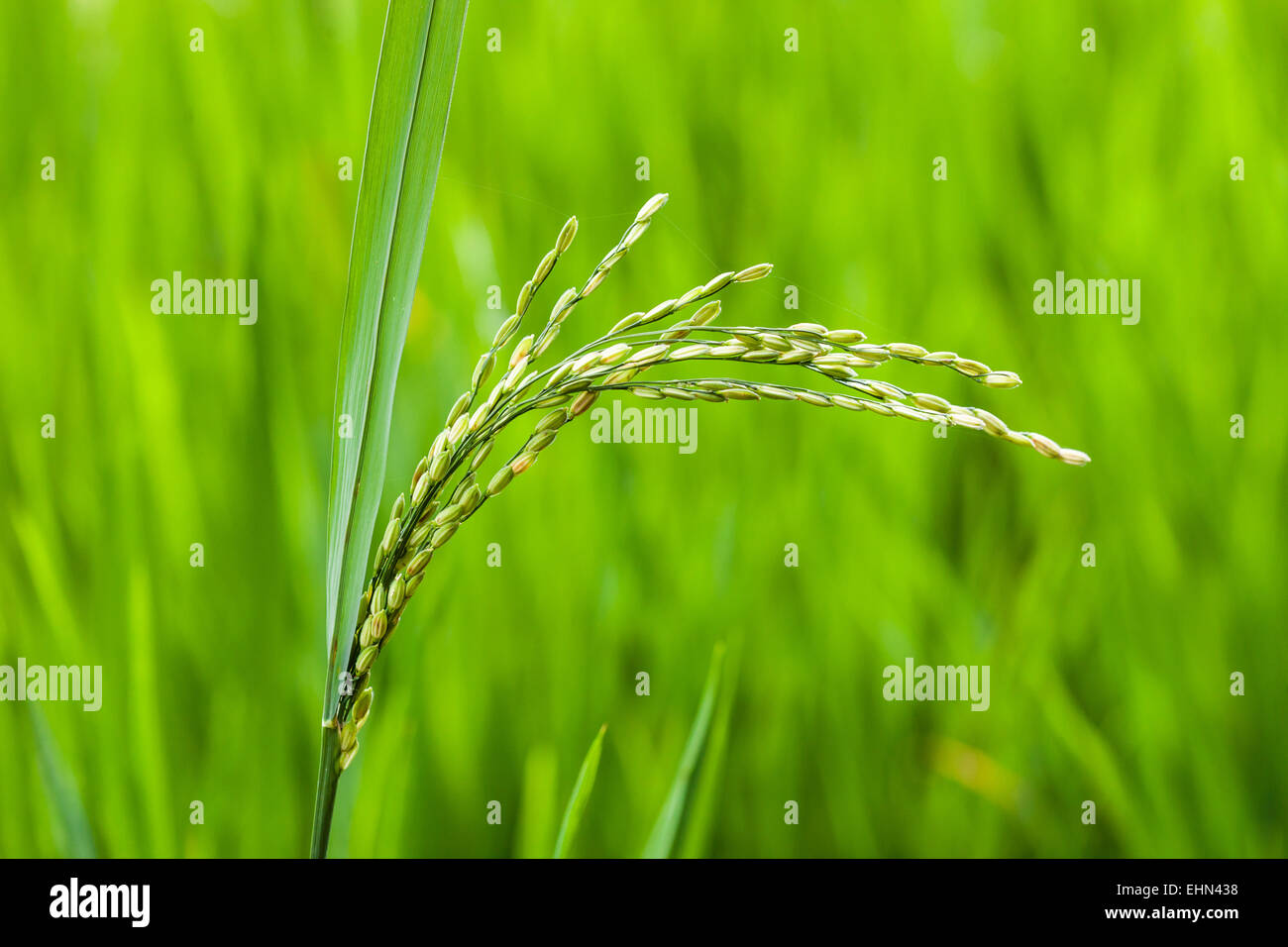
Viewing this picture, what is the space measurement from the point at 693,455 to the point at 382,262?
52 cm

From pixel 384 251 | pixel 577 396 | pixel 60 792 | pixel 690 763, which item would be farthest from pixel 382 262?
pixel 60 792

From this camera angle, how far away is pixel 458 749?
0.67m

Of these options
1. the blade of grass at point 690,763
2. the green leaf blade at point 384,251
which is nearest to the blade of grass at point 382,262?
the green leaf blade at point 384,251

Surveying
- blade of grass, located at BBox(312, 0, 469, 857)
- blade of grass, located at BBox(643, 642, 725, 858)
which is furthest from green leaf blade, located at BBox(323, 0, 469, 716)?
blade of grass, located at BBox(643, 642, 725, 858)

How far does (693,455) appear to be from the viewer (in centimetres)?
85

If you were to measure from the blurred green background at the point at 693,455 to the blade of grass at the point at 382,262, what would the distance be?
268 mm

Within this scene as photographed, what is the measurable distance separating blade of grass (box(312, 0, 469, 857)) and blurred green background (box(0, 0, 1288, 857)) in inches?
10.5

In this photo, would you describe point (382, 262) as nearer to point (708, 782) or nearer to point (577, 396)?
point (577, 396)

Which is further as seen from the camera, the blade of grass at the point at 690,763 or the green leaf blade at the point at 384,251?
the blade of grass at the point at 690,763

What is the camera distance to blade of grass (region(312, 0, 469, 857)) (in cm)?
35

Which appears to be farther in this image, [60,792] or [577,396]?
[60,792]

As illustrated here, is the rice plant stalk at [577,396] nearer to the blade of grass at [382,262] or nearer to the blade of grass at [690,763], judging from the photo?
the blade of grass at [382,262]

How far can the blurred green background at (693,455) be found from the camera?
2.20 feet
